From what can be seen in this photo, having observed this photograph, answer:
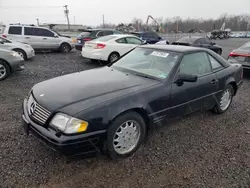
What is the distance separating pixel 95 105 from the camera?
2.52 meters

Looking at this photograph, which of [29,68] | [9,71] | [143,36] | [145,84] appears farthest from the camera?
[143,36]

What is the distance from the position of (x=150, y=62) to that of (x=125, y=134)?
4.75 feet

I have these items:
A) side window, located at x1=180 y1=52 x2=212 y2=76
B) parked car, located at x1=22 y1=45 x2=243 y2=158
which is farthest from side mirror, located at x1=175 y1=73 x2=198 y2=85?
side window, located at x1=180 y1=52 x2=212 y2=76

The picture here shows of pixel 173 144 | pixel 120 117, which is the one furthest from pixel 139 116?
pixel 173 144

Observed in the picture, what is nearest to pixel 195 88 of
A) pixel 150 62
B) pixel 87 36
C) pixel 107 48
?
pixel 150 62

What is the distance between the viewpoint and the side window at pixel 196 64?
3.53 meters

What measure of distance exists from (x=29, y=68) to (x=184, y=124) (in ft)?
22.8

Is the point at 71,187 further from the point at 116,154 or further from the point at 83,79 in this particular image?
the point at 83,79

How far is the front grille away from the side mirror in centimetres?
194

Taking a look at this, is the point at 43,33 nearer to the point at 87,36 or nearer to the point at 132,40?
the point at 87,36

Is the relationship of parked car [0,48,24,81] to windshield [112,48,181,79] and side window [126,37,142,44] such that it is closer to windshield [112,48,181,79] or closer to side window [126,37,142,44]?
windshield [112,48,181,79]

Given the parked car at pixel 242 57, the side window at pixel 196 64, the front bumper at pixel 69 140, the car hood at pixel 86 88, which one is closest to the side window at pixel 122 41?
the parked car at pixel 242 57

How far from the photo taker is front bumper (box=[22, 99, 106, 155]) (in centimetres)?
237

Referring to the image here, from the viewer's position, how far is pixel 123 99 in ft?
Answer: 8.88
